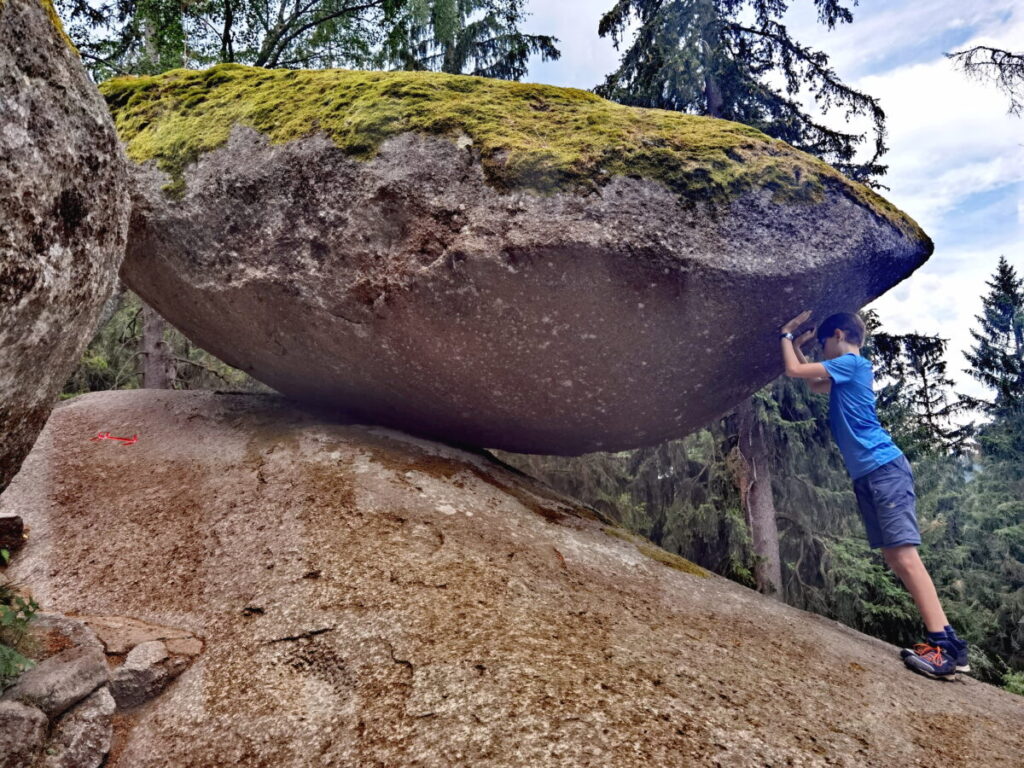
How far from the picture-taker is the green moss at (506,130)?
433cm

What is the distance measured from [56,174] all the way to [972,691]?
5495 mm

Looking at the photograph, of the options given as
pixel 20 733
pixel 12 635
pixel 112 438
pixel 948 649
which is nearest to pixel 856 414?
Result: pixel 948 649

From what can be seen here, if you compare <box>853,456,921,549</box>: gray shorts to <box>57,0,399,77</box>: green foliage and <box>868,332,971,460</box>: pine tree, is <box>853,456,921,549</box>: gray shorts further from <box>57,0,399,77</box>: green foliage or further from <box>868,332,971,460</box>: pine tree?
<box>57,0,399,77</box>: green foliage

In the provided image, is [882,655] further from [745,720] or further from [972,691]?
[745,720]

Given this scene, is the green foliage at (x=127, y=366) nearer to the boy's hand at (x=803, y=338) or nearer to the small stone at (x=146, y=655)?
the small stone at (x=146, y=655)

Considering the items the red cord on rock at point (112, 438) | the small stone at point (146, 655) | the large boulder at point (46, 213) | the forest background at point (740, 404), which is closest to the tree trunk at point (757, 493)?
the forest background at point (740, 404)

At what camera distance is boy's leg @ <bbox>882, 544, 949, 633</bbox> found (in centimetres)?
387

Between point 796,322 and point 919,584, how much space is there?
6.43ft

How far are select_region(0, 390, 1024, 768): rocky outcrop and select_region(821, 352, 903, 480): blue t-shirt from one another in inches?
48.4

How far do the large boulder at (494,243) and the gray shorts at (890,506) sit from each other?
4.07 ft

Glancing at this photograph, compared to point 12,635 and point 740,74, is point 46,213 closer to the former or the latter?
point 12,635

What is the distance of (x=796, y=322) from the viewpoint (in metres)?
4.69

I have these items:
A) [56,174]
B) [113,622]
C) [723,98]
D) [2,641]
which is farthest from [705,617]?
[723,98]

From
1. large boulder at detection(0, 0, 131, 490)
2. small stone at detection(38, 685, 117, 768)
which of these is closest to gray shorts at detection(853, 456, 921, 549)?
small stone at detection(38, 685, 117, 768)
